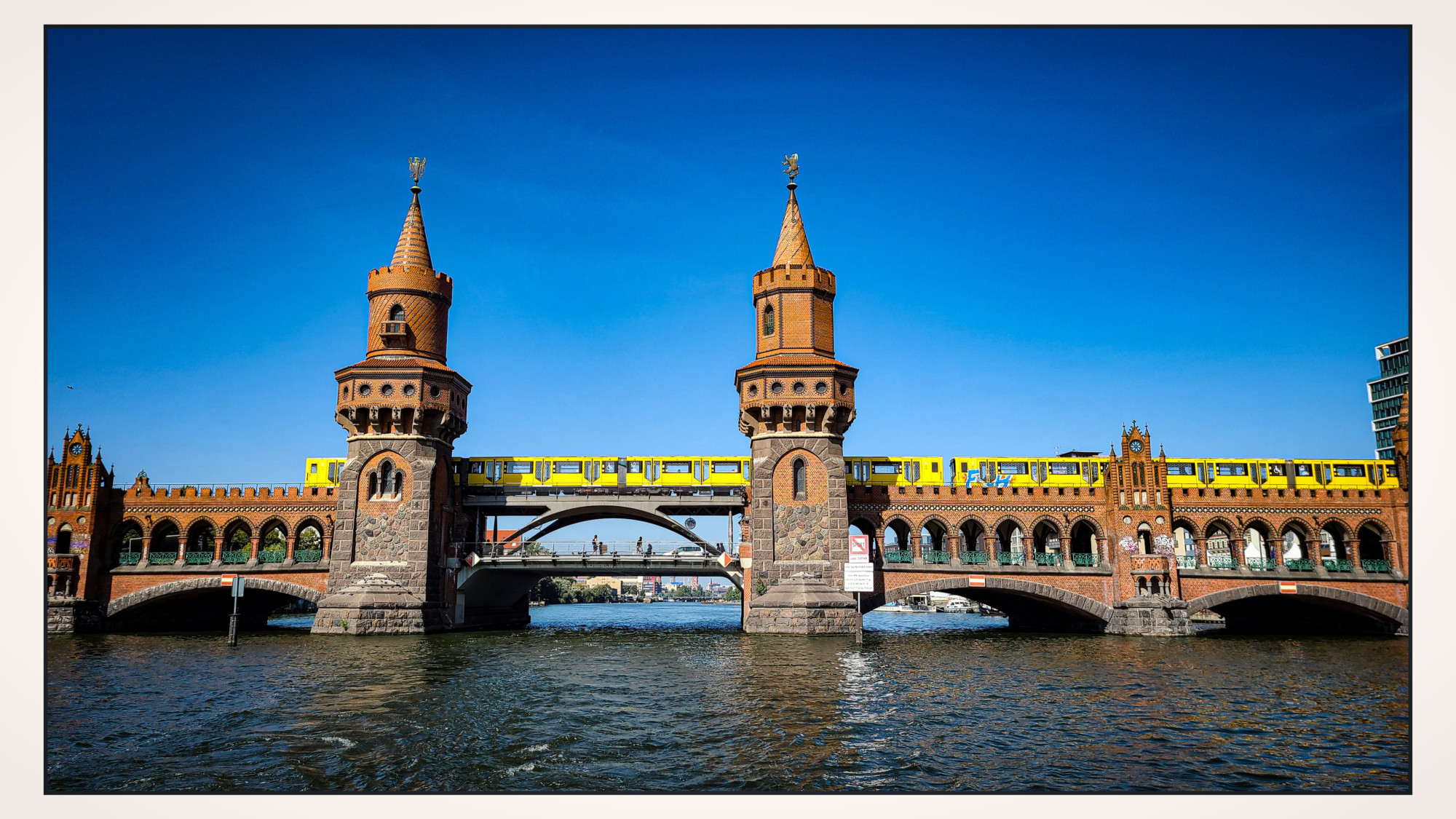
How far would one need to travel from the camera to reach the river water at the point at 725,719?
17.5 metres

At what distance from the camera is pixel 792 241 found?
55594mm

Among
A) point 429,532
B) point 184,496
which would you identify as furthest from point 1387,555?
point 184,496

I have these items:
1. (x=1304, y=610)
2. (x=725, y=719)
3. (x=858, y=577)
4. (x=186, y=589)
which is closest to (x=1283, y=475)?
(x=1304, y=610)

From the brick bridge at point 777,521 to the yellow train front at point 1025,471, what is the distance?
1.19 meters

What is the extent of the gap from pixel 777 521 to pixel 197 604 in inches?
1553

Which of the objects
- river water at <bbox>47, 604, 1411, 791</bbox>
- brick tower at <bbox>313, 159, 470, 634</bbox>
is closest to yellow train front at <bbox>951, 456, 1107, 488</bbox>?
river water at <bbox>47, 604, 1411, 791</bbox>

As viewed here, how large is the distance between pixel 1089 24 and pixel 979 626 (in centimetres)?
6860

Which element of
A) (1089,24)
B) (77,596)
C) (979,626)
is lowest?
(979,626)

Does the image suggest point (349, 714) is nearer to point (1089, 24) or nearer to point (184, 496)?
point (1089, 24)

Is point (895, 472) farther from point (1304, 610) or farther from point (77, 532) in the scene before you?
point (77, 532)

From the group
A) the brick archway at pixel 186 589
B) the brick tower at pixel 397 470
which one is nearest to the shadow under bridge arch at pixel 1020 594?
the brick tower at pixel 397 470

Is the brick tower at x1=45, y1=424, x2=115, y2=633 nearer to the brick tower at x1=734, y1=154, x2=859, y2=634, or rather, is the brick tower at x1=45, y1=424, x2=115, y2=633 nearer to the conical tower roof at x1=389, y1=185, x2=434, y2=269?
the conical tower roof at x1=389, y1=185, x2=434, y2=269

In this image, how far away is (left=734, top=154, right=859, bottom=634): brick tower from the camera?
49531mm
